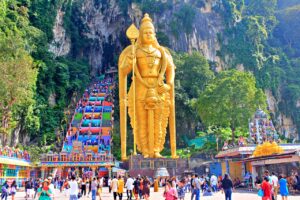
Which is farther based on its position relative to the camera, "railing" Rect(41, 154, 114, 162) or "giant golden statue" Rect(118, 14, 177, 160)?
"railing" Rect(41, 154, 114, 162)

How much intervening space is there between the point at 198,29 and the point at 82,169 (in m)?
19.8

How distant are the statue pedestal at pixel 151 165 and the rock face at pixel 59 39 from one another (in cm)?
2120

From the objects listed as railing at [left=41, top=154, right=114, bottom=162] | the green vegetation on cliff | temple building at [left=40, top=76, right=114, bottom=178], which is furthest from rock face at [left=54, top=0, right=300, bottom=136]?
railing at [left=41, top=154, right=114, bottom=162]

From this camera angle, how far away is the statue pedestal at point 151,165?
516 inches

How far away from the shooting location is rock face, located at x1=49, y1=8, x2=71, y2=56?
32.6 metres

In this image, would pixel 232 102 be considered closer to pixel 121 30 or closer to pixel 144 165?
pixel 144 165

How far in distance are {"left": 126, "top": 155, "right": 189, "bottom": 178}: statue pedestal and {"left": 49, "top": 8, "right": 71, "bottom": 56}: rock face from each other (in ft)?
69.6

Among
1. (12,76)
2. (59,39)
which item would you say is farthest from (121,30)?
(12,76)

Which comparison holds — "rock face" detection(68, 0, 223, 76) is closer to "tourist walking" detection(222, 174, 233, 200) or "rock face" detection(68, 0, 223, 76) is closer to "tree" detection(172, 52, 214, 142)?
"tree" detection(172, 52, 214, 142)

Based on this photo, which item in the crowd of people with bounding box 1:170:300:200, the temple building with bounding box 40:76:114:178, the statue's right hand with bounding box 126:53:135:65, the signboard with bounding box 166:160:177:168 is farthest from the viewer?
the temple building with bounding box 40:76:114:178

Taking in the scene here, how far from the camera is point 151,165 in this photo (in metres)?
13.2

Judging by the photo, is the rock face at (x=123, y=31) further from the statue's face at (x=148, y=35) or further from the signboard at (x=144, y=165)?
the signboard at (x=144, y=165)

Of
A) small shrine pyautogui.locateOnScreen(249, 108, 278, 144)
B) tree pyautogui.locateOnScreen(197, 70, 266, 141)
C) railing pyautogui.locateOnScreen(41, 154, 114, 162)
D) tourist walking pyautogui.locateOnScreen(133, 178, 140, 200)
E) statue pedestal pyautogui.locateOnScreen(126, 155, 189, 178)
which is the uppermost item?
tree pyautogui.locateOnScreen(197, 70, 266, 141)

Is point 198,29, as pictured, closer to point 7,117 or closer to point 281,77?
point 281,77
